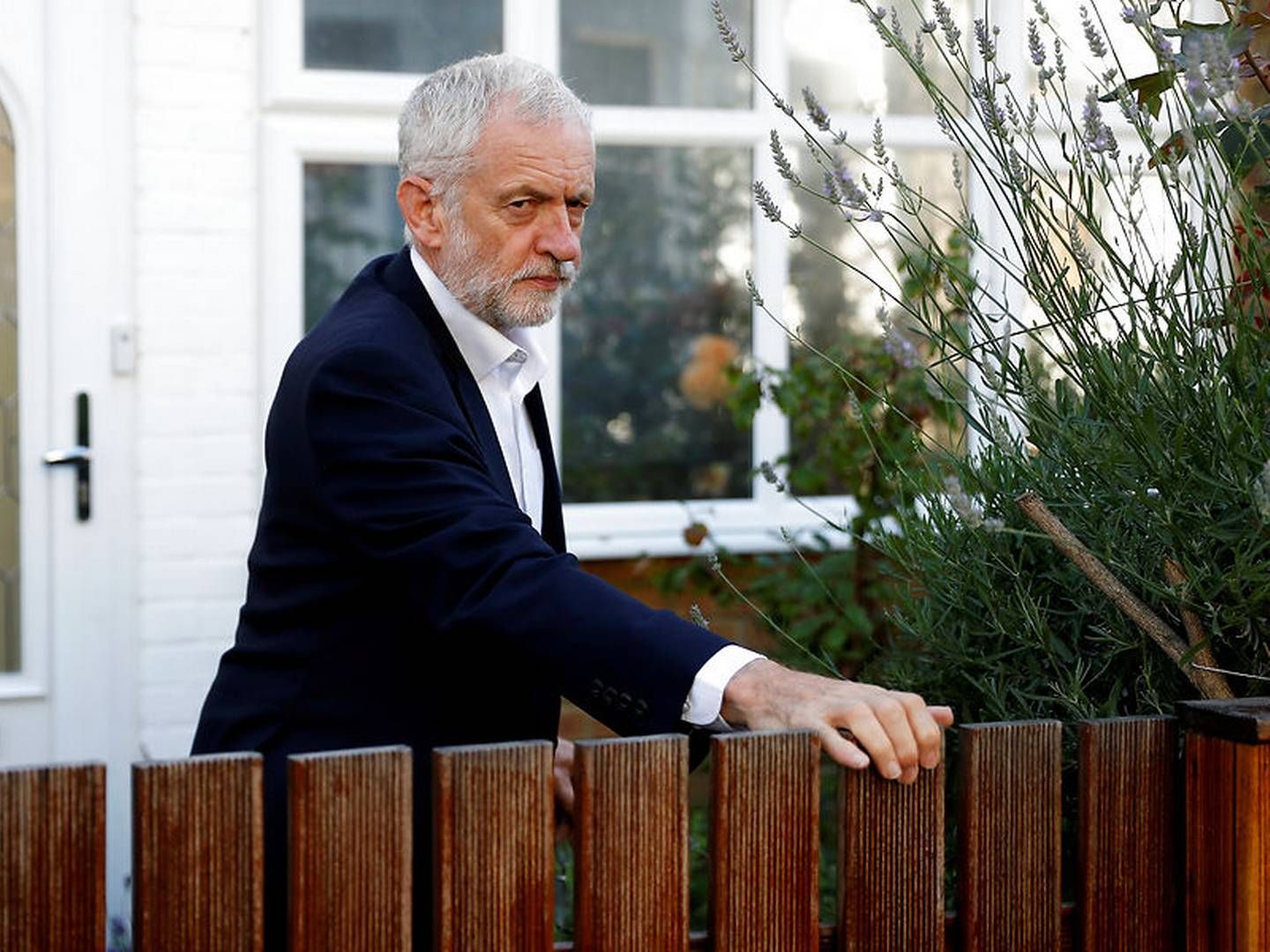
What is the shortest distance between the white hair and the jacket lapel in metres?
0.13

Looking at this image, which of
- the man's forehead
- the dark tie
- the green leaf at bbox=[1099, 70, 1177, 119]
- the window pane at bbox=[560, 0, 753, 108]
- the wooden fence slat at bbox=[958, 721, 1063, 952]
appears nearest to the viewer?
A: the wooden fence slat at bbox=[958, 721, 1063, 952]

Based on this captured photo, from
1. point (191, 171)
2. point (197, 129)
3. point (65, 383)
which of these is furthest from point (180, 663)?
point (197, 129)

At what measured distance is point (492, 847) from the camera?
1.32 m

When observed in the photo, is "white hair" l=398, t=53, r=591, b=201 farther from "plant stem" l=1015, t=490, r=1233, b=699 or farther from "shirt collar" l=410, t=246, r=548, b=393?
"plant stem" l=1015, t=490, r=1233, b=699

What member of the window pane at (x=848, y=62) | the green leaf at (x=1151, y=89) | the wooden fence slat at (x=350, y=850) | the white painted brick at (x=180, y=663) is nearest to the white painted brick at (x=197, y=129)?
the white painted brick at (x=180, y=663)

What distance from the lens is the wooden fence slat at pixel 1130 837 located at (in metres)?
1.49

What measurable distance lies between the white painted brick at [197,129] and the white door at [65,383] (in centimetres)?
5

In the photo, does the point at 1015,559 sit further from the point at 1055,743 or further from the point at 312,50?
the point at 312,50

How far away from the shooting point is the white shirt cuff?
147 cm

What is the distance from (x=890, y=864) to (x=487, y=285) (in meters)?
0.92

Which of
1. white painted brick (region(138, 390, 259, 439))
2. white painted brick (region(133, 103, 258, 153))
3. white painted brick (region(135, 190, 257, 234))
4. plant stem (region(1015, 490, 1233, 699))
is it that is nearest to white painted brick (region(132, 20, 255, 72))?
white painted brick (region(133, 103, 258, 153))

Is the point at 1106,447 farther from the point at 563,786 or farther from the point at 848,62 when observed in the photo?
the point at 848,62

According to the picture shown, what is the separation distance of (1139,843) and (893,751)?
288 millimetres

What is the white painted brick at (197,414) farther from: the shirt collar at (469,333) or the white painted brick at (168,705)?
the shirt collar at (469,333)
